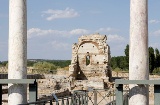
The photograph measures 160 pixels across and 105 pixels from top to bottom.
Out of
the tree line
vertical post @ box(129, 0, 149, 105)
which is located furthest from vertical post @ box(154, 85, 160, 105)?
the tree line

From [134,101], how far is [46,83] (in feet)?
81.1

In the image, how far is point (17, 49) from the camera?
38.0 ft

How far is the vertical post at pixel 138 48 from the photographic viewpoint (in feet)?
35.6

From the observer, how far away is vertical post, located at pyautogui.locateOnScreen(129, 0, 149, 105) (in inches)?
428

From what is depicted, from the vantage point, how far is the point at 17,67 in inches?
454

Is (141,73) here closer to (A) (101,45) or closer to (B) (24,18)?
(B) (24,18)

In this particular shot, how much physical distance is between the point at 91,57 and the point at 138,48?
3310cm

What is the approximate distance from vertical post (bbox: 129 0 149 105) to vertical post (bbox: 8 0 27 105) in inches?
130

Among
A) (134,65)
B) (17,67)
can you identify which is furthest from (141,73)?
(17,67)

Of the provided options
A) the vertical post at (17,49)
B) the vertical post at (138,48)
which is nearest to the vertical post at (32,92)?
the vertical post at (17,49)

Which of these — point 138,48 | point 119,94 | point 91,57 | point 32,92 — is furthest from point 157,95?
point 91,57

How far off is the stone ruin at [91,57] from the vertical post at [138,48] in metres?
31.2

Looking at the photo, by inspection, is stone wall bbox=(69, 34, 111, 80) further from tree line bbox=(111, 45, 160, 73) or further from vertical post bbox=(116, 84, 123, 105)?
vertical post bbox=(116, 84, 123, 105)

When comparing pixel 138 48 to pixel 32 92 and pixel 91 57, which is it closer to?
pixel 32 92
